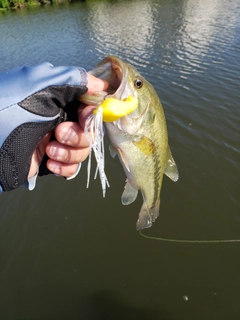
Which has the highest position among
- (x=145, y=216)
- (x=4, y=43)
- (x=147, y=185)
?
(x=147, y=185)

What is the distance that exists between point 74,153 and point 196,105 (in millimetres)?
7605

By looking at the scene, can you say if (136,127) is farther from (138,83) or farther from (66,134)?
(66,134)

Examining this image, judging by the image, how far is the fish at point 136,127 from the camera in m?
1.81

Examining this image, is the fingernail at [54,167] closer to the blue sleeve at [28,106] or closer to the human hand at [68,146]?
the human hand at [68,146]

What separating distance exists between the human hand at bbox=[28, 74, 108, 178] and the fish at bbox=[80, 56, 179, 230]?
0.09m

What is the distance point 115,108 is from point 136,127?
0.36m

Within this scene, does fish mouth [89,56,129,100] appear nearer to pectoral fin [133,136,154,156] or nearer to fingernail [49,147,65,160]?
pectoral fin [133,136,154,156]

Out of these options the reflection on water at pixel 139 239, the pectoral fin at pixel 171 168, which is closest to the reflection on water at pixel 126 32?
the reflection on water at pixel 139 239

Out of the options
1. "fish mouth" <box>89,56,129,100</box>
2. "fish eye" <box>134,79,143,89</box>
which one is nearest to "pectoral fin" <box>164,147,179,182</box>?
"fish eye" <box>134,79,143,89</box>

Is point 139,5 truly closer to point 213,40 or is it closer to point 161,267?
point 213,40

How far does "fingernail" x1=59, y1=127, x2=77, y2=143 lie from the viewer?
1.88 m

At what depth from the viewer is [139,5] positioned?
99.6ft

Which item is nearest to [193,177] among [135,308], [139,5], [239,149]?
[239,149]

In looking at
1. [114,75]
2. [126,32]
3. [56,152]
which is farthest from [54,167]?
[126,32]
